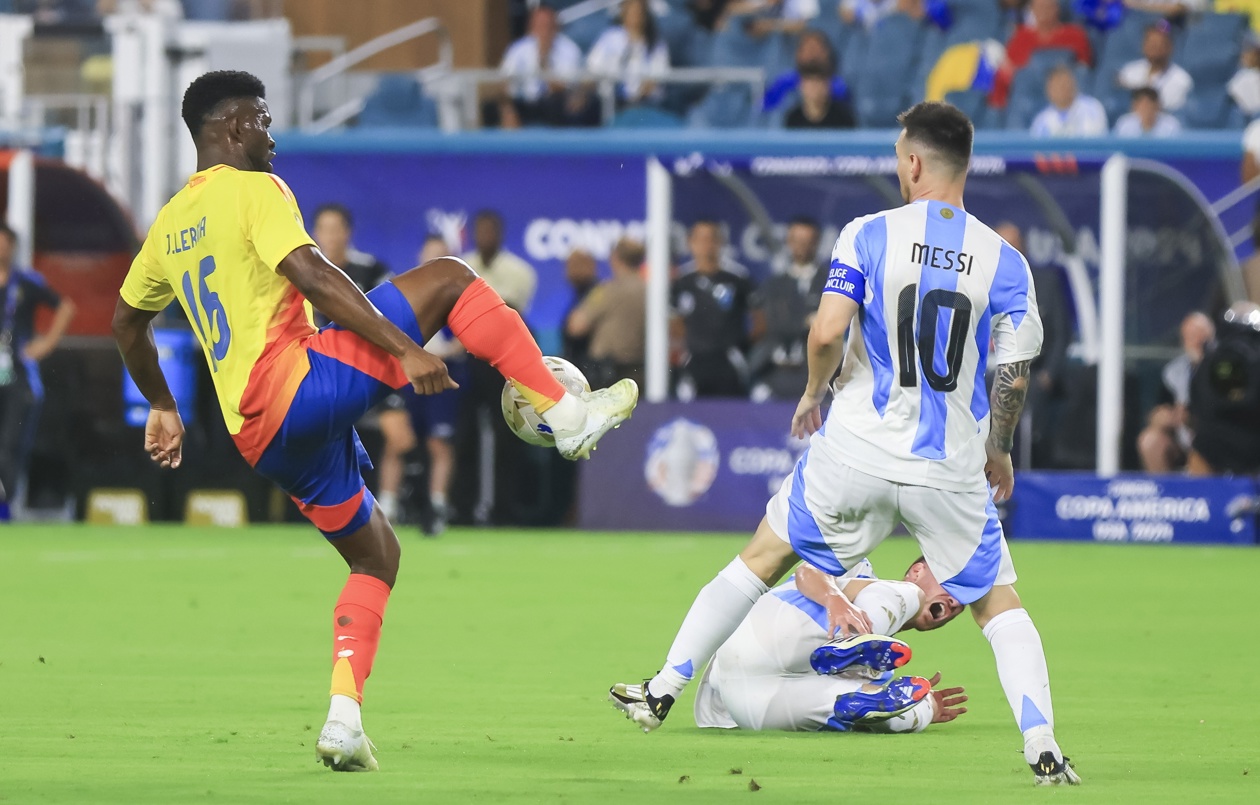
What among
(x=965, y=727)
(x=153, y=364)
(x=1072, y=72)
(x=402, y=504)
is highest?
(x=1072, y=72)

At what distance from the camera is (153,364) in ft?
21.9

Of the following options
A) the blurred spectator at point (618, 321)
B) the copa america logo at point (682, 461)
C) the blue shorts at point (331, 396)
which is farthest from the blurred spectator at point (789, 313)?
the blue shorts at point (331, 396)

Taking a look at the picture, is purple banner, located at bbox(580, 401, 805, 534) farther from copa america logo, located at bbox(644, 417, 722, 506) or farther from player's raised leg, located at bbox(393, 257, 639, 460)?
player's raised leg, located at bbox(393, 257, 639, 460)

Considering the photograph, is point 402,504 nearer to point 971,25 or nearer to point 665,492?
point 665,492

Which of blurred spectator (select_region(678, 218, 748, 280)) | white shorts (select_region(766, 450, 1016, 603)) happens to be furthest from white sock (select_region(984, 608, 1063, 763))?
blurred spectator (select_region(678, 218, 748, 280))

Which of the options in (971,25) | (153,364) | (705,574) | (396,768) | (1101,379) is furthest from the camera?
(971,25)

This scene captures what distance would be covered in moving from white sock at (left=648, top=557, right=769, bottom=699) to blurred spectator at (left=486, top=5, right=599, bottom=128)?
531 inches

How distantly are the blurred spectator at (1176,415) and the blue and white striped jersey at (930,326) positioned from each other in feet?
36.0

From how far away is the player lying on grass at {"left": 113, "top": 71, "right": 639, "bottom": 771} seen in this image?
590cm

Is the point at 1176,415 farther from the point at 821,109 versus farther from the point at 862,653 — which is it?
the point at 862,653

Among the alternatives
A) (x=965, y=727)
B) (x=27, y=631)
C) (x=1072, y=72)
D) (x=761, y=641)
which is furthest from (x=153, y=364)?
(x=1072, y=72)

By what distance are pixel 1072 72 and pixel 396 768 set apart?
14.6 metres

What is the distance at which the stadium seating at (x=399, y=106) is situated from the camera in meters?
20.5

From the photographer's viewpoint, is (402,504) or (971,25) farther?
(971,25)
